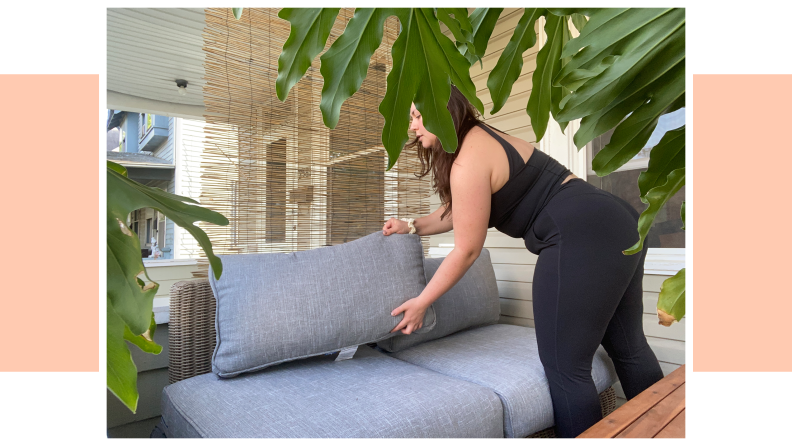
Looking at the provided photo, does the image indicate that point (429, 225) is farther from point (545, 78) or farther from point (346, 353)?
point (545, 78)

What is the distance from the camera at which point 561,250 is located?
1162 mm

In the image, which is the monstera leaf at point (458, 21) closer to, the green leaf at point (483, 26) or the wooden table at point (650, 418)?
the green leaf at point (483, 26)

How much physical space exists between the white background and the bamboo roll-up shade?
1257mm

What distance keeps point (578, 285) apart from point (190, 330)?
122cm

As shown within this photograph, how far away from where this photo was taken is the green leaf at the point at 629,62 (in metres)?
0.55

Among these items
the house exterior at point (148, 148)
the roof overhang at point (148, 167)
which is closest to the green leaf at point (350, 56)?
the house exterior at point (148, 148)
